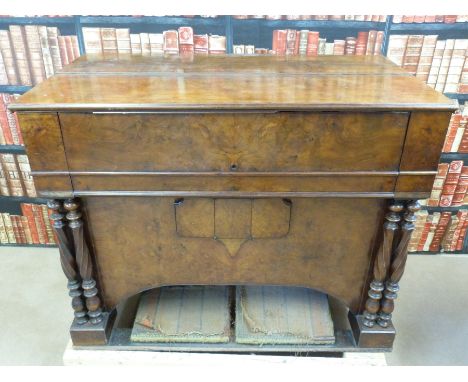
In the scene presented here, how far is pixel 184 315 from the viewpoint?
1.67 metres

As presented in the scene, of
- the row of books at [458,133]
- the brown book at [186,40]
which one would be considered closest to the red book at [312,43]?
the brown book at [186,40]

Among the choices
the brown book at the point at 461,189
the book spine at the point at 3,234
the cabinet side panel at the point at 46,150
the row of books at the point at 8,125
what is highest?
the cabinet side panel at the point at 46,150

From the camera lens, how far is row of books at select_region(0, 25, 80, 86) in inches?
74.5

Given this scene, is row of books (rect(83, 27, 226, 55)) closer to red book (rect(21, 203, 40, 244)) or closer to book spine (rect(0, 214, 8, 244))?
Answer: red book (rect(21, 203, 40, 244))

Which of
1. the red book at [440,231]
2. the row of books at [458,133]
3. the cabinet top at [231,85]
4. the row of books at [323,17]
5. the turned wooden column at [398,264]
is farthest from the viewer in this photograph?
the red book at [440,231]

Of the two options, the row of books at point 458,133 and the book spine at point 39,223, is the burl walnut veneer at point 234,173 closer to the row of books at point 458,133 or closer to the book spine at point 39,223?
the row of books at point 458,133

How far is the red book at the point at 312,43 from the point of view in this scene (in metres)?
1.86

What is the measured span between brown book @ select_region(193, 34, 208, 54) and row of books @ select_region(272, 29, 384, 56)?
0.94 ft

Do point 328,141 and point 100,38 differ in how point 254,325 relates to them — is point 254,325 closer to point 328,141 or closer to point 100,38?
point 328,141

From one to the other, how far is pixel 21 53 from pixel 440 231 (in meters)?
2.14

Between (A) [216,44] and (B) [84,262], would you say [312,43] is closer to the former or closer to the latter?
(A) [216,44]

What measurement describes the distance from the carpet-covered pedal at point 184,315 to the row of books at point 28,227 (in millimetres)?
849

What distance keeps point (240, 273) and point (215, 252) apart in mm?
122
